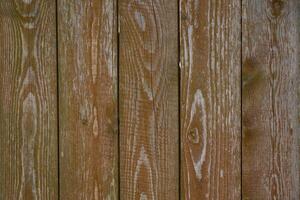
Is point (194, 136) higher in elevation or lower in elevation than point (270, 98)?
lower

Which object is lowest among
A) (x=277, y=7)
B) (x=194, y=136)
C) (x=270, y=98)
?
(x=194, y=136)

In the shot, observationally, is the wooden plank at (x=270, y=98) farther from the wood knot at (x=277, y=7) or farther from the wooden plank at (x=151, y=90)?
the wooden plank at (x=151, y=90)

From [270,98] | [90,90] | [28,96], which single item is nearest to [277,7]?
[270,98]

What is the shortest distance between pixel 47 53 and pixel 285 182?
2.61 feet

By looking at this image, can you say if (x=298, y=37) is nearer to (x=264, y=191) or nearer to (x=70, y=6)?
(x=264, y=191)

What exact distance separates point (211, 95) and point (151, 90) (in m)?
0.18

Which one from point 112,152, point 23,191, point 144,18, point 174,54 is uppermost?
point 144,18

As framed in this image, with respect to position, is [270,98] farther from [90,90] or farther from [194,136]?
[90,90]

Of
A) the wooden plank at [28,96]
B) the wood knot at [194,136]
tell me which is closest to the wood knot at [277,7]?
the wood knot at [194,136]

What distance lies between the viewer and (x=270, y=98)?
4.79 feet

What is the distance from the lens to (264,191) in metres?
1.48

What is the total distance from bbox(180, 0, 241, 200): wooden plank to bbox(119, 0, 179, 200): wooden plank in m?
0.03

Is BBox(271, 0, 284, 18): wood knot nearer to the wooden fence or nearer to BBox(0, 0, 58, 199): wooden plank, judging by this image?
the wooden fence

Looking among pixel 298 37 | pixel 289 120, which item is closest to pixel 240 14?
pixel 298 37
